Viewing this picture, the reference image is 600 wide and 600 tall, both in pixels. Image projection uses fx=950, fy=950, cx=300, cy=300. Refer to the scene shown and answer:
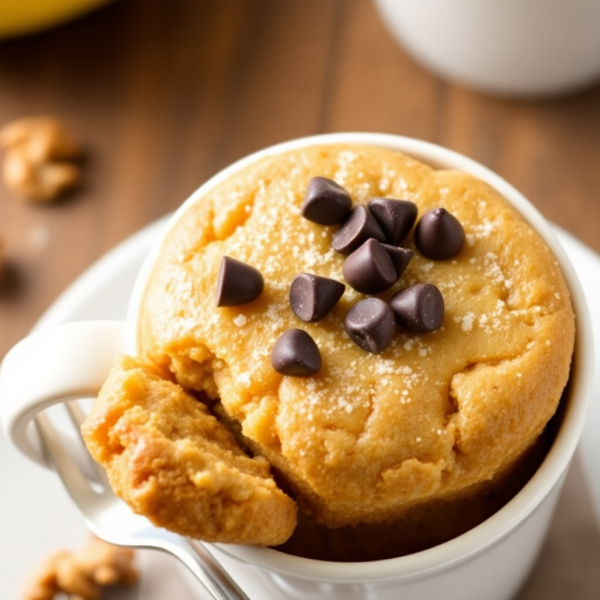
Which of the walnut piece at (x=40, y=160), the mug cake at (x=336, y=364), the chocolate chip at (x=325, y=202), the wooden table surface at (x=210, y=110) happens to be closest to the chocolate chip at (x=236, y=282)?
the mug cake at (x=336, y=364)

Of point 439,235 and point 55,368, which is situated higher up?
point 439,235

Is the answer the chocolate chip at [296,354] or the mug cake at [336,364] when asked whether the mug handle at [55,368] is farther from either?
the chocolate chip at [296,354]

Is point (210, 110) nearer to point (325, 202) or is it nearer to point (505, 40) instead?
point (505, 40)

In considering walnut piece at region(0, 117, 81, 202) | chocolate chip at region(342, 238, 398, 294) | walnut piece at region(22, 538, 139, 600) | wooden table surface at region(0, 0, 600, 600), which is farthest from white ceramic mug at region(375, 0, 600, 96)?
walnut piece at region(22, 538, 139, 600)

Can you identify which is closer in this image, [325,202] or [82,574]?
[325,202]

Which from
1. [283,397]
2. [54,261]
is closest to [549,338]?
[283,397]

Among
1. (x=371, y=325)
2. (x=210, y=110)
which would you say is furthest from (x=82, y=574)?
(x=210, y=110)

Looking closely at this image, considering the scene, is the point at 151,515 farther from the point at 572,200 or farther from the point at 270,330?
the point at 572,200
